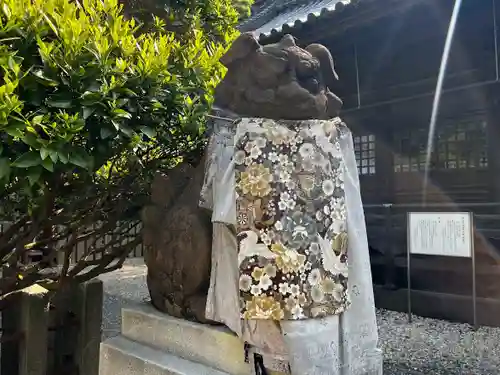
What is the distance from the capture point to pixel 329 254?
2.50 meters

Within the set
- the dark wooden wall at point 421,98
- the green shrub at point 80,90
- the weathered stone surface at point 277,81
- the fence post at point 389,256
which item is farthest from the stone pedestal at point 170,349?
the dark wooden wall at point 421,98

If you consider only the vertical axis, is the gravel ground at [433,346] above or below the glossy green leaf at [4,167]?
below

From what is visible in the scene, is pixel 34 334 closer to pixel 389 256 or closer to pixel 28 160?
pixel 28 160

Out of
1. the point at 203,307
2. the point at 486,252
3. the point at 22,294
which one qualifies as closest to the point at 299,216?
the point at 203,307

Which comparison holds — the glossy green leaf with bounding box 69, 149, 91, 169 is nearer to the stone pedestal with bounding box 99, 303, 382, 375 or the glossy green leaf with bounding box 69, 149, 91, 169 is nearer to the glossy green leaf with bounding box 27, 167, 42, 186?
the glossy green leaf with bounding box 27, 167, 42, 186

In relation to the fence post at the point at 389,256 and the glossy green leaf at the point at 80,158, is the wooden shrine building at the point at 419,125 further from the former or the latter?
the glossy green leaf at the point at 80,158

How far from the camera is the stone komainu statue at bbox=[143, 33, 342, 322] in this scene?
2594mm

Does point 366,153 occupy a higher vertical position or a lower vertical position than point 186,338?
higher

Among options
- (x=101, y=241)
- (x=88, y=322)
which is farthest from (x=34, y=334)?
(x=101, y=241)

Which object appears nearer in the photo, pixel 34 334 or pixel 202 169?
pixel 202 169

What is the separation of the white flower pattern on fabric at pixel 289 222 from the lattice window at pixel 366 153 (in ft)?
17.6

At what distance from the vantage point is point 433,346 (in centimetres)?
518

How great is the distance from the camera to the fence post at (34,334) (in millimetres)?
3766

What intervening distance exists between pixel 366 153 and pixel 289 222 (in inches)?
224
